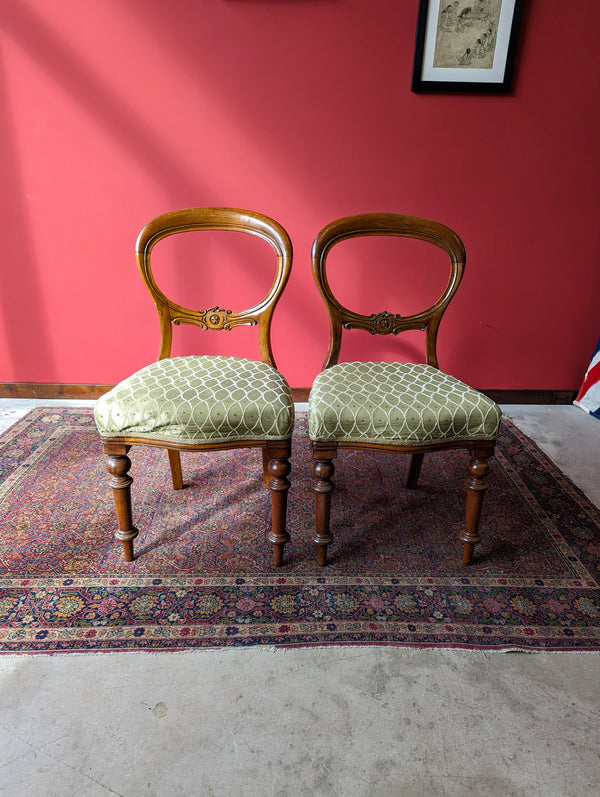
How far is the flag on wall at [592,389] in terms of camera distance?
8.54ft

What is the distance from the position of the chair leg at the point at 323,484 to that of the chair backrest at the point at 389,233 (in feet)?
1.36

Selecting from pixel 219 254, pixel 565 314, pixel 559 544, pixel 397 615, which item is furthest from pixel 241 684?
pixel 565 314

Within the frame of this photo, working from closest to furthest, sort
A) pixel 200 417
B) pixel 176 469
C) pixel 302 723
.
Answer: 1. pixel 302 723
2. pixel 200 417
3. pixel 176 469

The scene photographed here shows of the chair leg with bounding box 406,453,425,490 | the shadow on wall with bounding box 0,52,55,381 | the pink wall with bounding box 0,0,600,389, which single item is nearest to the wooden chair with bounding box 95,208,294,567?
the chair leg with bounding box 406,453,425,490

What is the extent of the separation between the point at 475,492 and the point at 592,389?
5.38 ft

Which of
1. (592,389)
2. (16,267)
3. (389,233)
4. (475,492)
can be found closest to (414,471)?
(475,492)

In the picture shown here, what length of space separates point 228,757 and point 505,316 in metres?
2.33

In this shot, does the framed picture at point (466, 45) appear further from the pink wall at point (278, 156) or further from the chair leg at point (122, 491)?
the chair leg at point (122, 491)

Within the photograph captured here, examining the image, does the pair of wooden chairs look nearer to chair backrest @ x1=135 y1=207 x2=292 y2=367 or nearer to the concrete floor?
chair backrest @ x1=135 y1=207 x2=292 y2=367

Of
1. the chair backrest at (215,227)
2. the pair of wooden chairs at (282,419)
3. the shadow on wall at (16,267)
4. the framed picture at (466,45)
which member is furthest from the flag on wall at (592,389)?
the shadow on wall at (16,267)

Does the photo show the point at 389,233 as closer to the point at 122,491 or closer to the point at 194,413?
the point at 194,413

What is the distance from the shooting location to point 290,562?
1519 millimetres

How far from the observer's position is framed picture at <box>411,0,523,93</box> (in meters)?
2.12

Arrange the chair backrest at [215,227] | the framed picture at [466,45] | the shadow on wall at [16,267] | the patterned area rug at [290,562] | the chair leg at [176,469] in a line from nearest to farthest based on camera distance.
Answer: the patterned area rug at [290,562]
the chair backrest at [215,227]
the chair leg at [176,469]
the framed picture at [466,45]
the shadow on wall at [16,267]
